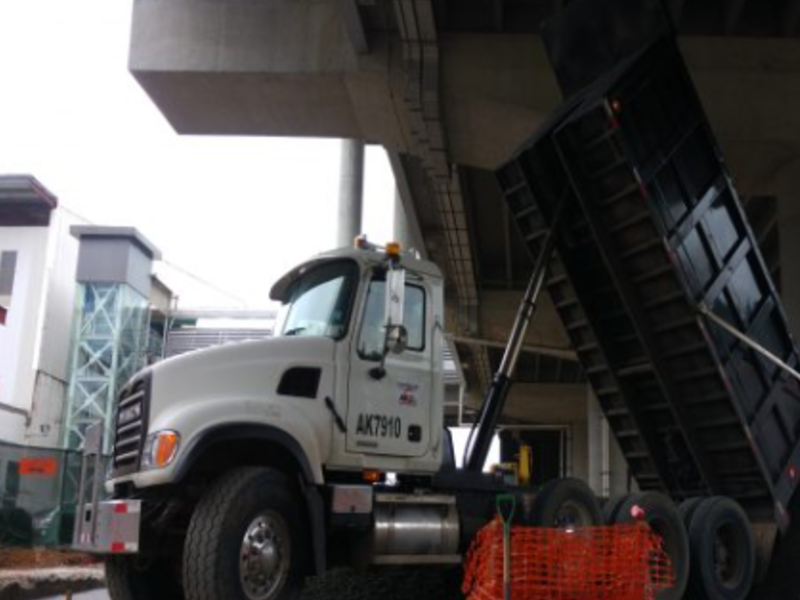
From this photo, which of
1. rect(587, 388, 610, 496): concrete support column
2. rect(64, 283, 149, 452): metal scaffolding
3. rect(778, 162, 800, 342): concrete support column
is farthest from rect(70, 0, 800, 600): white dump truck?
rect(64, 283, 149, 452): metal scaffolding

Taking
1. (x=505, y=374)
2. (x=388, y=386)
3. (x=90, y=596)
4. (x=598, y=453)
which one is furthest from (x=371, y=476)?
(x=598, y=453)

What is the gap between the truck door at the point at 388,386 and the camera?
757 cm

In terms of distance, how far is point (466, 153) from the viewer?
13.7 m

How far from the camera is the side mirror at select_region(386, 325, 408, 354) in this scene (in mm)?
7352

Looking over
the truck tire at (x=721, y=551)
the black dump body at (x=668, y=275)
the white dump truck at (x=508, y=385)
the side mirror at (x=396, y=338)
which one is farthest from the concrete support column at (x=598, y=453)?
the side mirror at (x=396, y=338)

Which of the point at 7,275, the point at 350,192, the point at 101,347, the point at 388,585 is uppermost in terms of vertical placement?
the point at 7,275

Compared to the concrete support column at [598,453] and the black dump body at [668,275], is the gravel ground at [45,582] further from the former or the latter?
the concrete support column at [598,453]

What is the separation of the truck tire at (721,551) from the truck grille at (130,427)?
4.63 meters

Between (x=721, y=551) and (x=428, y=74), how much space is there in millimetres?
6602

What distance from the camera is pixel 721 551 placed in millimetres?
8656

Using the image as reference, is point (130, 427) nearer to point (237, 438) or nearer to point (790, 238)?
point (237, 438)

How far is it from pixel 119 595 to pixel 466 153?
8.19 m

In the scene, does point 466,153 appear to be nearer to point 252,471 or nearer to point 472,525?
point 472,525

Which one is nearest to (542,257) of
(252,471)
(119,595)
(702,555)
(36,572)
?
(702,555)
